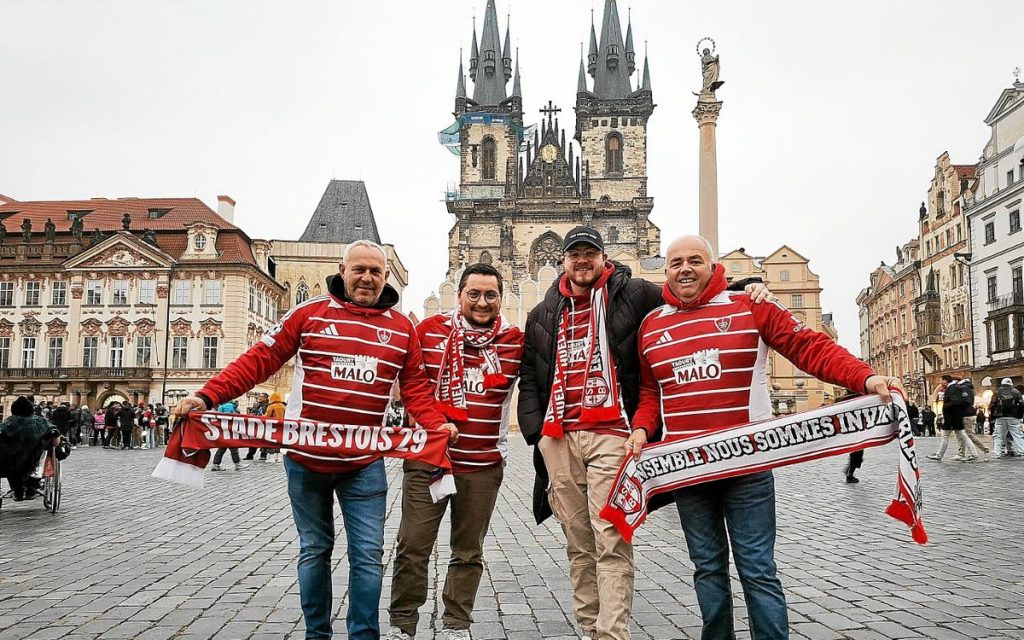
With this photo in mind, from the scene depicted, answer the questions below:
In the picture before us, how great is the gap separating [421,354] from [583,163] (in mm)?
68323

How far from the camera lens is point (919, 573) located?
580 centimetres

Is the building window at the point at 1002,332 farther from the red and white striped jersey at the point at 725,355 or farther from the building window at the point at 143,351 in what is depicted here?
the building window at the point at 143,351

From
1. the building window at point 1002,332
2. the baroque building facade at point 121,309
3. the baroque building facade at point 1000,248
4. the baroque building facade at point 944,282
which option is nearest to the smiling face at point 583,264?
the baroque building facade at point 1000,248

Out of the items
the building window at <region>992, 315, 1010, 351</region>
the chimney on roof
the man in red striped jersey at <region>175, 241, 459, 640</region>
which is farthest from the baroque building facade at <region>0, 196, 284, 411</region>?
the man in red striped jersey at <region>175, 241, 459, 640</region>

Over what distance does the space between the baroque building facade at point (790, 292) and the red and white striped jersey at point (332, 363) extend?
54.0m

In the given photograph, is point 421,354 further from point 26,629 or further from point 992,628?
point 992,628

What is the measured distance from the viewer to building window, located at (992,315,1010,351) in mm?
38688

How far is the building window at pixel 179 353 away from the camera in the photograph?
43.8 m

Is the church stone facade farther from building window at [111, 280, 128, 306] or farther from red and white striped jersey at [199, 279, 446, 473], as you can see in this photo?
red and white striped jersey at [199, 279, 446, 473]

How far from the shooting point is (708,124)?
15.9 metres

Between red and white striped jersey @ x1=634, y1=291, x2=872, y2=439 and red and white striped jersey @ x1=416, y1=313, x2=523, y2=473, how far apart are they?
33.3 inches

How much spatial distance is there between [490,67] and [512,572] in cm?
7396

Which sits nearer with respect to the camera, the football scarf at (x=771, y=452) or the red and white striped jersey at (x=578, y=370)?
the football scarf at (x=771, y=452)

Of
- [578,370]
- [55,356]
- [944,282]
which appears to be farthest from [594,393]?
[944,282]
